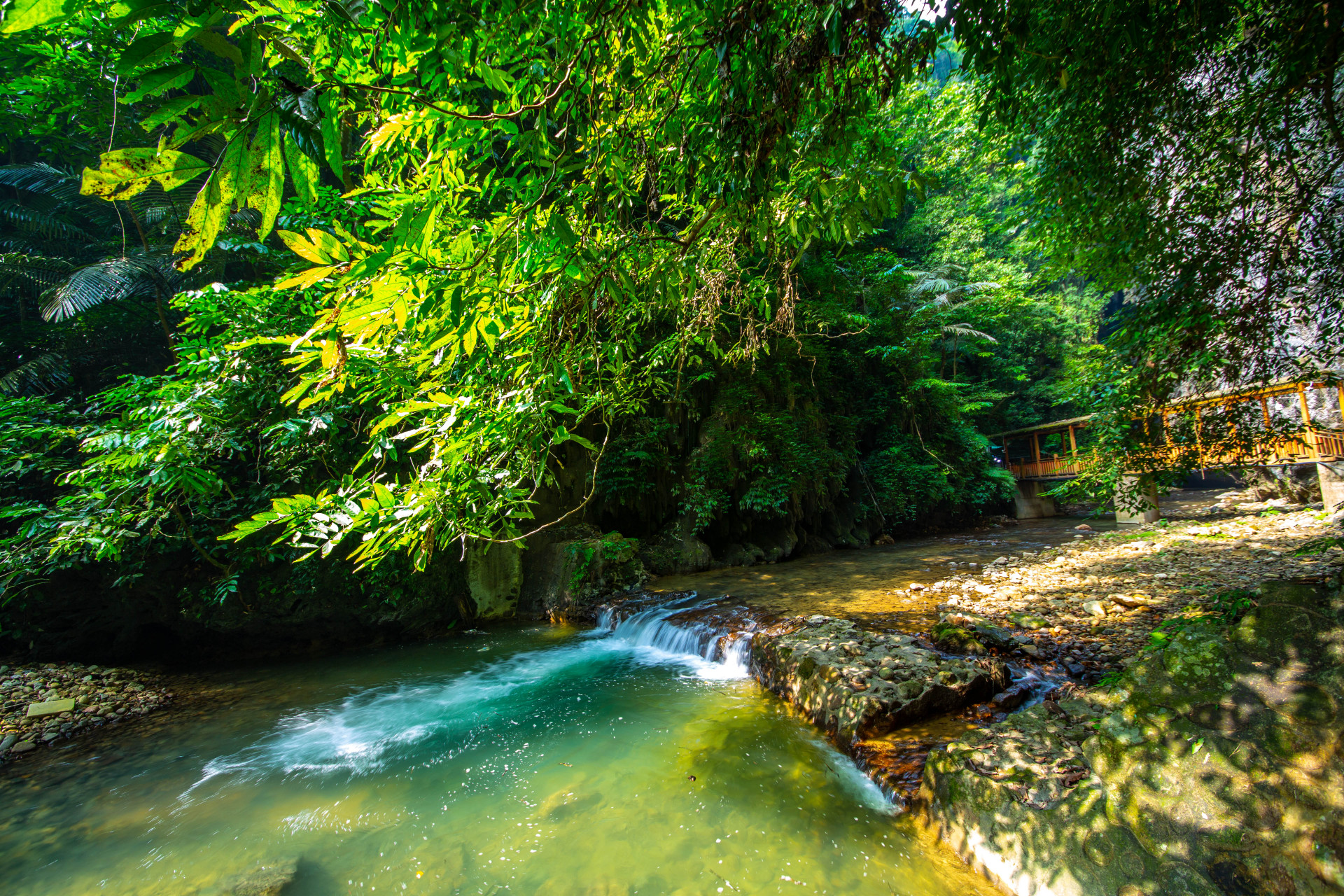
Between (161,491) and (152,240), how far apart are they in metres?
5.46

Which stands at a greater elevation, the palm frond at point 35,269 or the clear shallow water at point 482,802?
the palm frond at point 35,269

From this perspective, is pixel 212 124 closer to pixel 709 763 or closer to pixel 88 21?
pixel 709 763

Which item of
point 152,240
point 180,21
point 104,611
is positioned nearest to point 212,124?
point 180,21

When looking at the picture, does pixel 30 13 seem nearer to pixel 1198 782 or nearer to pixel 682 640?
pixel 1198 782

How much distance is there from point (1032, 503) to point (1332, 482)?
867cm

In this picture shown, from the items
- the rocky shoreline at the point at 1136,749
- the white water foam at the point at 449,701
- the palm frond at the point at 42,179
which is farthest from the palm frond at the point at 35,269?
the rocky shoreline at the point at 1136,749

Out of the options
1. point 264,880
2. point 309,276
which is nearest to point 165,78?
point 309,276

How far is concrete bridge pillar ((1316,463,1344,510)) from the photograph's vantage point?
796 cm

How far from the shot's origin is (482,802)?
3.10 metres

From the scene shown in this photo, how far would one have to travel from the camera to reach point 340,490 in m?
1.83

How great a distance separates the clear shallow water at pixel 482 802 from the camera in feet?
8.07

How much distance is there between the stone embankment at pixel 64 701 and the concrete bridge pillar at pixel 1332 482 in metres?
15.3

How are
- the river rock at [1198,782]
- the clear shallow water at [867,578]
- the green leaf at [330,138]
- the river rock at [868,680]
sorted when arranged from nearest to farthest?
1. the green leaf at [330,138]
2. the river rock at [1198,782]
3. the river rock at [868,680]
4. the clear shallow water at [867,578]

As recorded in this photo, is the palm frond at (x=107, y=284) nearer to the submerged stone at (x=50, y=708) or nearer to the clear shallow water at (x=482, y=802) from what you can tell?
the submerged stone at (x=50, y=708)
